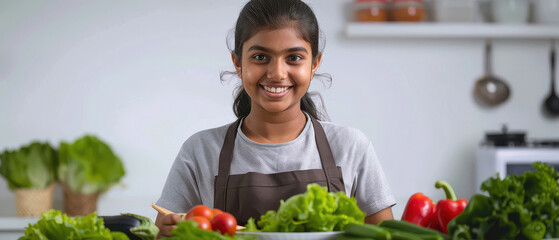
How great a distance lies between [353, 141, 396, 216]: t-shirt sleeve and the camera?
4.23ft

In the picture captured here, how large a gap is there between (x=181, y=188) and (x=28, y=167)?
169 centimetres

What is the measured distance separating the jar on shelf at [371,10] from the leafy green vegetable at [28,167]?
1.67 meters

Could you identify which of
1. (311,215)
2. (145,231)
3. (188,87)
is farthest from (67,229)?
(188,87)

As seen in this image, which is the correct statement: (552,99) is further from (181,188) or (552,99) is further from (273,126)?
(181,188)

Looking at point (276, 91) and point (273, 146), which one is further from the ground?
point (276, 91)

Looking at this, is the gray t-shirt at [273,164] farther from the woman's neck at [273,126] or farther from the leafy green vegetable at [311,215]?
the leafy green vegetable at [311,215]

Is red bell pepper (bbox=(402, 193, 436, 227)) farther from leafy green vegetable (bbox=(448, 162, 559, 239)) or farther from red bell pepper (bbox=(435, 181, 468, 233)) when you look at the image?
leafy green vegetable (bbox=(448, 162, 559, 239))

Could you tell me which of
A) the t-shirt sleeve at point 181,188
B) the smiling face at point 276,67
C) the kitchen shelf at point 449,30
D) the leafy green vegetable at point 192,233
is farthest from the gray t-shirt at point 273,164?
the kitchen shelf at point 449,30

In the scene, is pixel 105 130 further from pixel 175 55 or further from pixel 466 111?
pixel 466 111

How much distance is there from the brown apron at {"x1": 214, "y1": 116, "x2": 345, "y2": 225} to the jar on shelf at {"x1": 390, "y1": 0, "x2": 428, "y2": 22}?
1867mm

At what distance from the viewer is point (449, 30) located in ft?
9.87

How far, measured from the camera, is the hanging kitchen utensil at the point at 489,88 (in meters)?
3.15

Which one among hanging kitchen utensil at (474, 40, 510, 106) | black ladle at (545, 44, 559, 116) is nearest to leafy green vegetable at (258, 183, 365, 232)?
hanging kitchen utensil at (474, 40, 510, 106)

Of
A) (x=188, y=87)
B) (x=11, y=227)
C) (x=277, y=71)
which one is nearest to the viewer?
(x=277, y=71)
